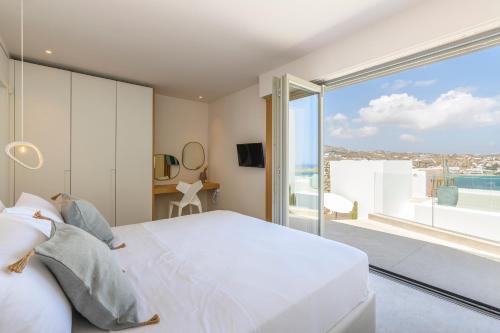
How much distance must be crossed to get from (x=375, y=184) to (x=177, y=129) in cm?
383

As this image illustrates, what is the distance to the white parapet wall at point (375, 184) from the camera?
395cm

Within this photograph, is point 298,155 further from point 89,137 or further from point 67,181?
point 67,181

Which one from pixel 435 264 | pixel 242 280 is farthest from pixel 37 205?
pixel 435 264

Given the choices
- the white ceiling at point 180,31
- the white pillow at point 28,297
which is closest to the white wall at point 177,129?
the white ceiling at point 180,31

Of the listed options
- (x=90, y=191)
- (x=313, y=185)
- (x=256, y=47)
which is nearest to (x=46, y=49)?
(x=90, y=191)

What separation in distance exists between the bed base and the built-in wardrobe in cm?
333

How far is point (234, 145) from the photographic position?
441cm

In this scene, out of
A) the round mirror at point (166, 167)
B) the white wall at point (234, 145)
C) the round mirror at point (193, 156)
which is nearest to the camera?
the white wall at point (234, 145)

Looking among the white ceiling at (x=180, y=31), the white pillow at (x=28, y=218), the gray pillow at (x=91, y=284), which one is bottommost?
the gray pillow at (x=91, y=284)

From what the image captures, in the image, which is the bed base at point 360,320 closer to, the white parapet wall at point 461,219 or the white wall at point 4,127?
the white parapet wall at point 461,219

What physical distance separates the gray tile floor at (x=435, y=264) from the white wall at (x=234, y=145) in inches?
55.2

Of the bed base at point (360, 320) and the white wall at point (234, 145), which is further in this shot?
the white wall at point (234, 145)

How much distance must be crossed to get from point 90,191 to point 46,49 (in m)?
1.78

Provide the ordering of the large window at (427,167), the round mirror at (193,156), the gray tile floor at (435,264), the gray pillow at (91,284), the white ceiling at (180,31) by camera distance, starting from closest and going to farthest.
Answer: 1. the gray pillow at (91,284)
2. the white ceiling at (180,31)
3. the gray tile floor at (435,264)
4. the large window at (427,167)
5. the round mirror at (193,156)
